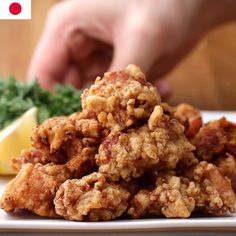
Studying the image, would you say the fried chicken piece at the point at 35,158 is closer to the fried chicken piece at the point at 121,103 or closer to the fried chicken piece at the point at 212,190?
the fried chicken piece at the point at 121,103

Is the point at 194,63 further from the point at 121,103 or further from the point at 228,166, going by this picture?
the point at 121,103

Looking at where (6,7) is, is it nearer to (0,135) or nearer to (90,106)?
(90,106)

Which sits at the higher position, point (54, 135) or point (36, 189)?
point (54, 135)

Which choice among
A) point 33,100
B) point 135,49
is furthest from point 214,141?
point 135,49

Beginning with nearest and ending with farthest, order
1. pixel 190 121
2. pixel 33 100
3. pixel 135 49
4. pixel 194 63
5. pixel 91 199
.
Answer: pixel 91 199, pixel 190 121, pixel 33 100, pixel 135 49, pixel 194 63

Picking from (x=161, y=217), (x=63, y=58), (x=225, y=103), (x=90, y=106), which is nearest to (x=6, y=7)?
(x=90, y=106)

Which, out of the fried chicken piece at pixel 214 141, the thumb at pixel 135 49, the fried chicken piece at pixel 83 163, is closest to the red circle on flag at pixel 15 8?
the fried chicken piece at pixel 83 163
